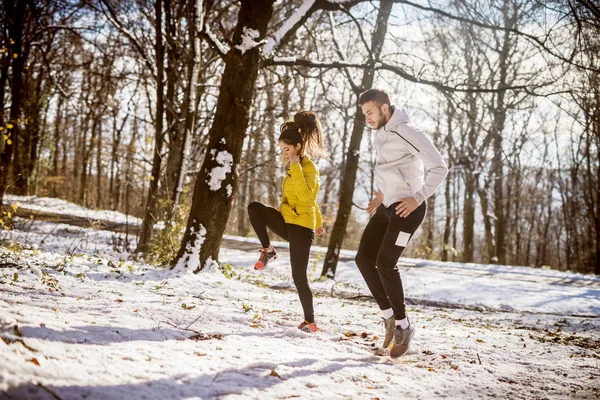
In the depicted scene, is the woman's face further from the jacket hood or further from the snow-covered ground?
the snow-covered ground

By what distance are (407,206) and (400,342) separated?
1092mm

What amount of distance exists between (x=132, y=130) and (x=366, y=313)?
2472cm

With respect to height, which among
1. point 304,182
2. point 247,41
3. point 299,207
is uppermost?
point 247,41

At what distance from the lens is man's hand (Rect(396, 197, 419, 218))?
128 inches

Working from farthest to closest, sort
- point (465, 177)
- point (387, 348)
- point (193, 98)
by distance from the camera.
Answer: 1. point (465, 177)
2. point (193, 98)
3. point (387, 348)

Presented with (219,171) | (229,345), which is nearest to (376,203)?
(229,345)

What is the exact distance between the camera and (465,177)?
20.6 metres

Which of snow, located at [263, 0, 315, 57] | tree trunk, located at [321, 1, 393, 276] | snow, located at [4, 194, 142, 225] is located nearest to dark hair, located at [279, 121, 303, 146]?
snow, located at [263, 0, 315, 57]

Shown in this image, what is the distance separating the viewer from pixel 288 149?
3.75 metres

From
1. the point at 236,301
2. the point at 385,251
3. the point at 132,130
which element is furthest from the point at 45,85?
the point at 385,251

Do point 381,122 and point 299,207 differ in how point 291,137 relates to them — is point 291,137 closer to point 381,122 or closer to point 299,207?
point 299,207

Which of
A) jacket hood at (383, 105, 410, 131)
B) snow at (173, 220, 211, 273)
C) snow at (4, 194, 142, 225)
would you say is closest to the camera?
jacket hood at (383, 105, 410, 131)

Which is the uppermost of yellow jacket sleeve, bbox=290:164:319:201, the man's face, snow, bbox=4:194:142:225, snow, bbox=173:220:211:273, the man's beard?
the man's face

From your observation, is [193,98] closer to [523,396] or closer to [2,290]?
[2,290]
